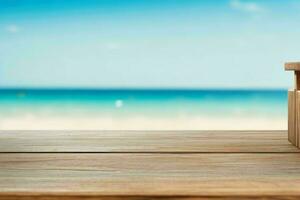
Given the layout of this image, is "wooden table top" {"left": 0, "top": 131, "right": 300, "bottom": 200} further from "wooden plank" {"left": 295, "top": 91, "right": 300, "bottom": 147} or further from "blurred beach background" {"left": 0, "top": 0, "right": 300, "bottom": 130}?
"blurred beach background" {"left": 0, "top": 0, "right": 300, "bottom": 130}

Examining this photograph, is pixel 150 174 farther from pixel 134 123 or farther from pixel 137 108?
pixel 137 108

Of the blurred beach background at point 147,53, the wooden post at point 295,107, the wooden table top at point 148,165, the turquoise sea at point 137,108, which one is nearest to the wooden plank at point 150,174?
the wooden table top at point 148,165

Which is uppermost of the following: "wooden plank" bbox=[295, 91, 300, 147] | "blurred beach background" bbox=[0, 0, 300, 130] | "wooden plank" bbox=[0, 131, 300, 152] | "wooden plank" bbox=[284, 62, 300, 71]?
"blurred beach background" bbox=[0, 0, 300, 130]

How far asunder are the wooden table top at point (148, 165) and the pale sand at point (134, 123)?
3524 millimetres

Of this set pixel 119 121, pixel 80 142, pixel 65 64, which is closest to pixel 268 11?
pixel 65 64

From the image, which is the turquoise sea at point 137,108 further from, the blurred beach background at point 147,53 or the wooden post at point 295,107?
the wooden post at point 295,107

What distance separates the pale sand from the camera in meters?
5.11

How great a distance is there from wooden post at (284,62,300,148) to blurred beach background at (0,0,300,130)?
Result: 5.43m

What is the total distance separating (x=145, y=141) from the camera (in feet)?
4.32

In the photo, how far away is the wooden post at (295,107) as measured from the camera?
1.18 m

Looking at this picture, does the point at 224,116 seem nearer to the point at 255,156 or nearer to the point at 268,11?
the point at 268,11

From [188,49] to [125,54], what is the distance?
0.80 metres

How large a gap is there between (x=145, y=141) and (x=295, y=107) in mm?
325

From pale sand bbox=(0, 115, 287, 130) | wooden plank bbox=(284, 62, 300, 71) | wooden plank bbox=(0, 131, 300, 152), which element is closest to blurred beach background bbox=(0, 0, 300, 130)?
pale sand bbox=(0, 115, 287, 130)
